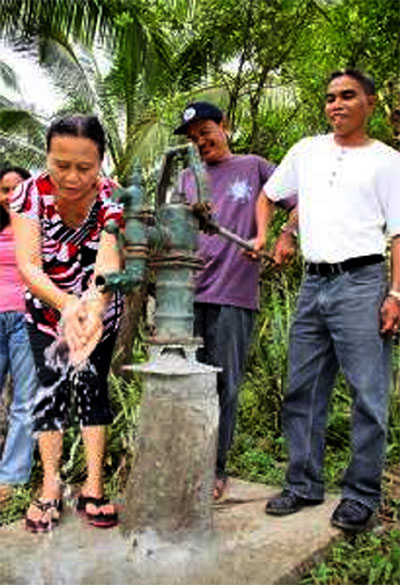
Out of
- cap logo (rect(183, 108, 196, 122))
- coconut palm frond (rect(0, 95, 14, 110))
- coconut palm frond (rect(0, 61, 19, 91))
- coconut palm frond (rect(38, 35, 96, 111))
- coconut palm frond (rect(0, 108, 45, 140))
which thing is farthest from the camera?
coconut palm frond (rect(0, 61, 19, 91))

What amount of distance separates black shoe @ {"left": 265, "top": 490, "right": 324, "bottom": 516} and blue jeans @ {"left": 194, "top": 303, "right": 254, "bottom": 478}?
333 millimetres

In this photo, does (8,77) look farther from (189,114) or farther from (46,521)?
(46,521)

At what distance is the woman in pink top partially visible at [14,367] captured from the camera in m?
3.53

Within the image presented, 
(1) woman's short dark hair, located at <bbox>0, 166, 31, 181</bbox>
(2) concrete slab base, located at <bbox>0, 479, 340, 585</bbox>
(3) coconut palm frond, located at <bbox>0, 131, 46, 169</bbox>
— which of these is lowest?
(2) concrete slab base, located at <bbox>0, 479, 340, 585</bbox>

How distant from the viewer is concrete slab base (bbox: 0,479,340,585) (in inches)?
94.1

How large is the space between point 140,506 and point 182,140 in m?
2.23

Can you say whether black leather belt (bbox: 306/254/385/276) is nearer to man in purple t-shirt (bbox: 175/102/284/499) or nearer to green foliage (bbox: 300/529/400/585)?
man in purple t-shirt (bbox: 175/102/284/499)

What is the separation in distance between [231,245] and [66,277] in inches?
28.9

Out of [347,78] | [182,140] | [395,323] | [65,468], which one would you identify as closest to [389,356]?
[395,323]

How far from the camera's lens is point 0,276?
3781 millimetres

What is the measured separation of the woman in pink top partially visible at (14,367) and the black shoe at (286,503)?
1177 mm

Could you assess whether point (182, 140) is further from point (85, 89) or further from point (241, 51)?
point (85, 89)

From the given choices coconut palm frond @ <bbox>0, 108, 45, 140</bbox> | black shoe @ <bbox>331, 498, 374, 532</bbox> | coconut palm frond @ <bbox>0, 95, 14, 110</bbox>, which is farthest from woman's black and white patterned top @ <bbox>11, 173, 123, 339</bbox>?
coconut palm frond @ <bbox>0, 95, 14, 110</bbox>

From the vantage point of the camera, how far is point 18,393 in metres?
3.66
